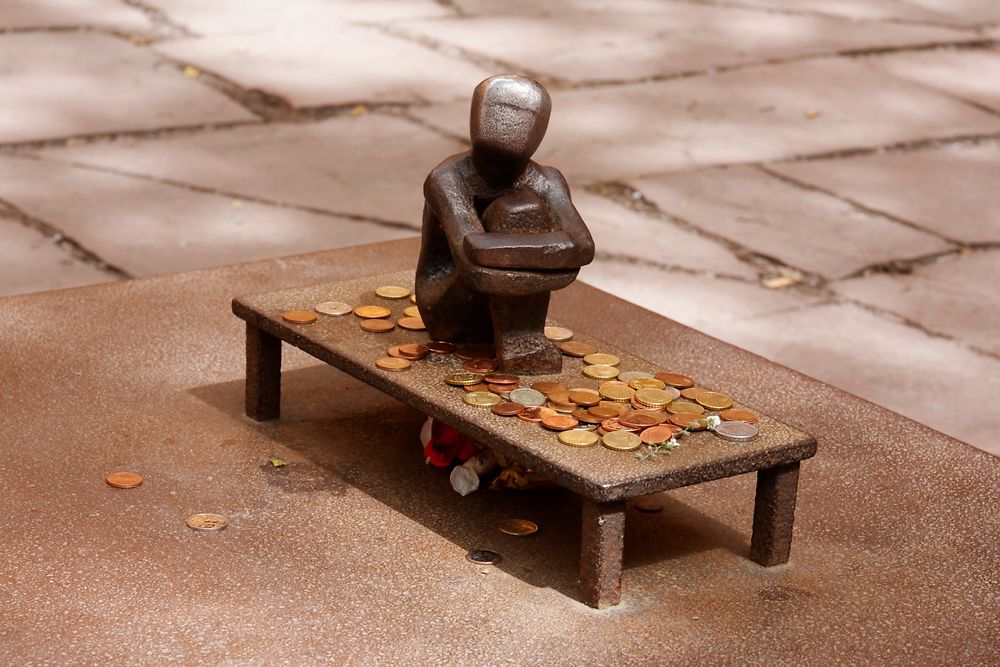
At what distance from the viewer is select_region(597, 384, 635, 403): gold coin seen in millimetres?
1998

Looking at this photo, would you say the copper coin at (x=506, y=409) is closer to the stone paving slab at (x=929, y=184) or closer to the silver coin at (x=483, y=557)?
the silver coin at (x=483, y=557)

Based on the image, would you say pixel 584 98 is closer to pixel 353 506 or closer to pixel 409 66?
pixel 409 66

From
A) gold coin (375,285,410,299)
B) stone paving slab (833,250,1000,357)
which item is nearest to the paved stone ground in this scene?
stone paving slab (833,250,1000,357)

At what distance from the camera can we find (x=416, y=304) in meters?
2.23

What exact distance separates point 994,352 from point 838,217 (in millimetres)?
794

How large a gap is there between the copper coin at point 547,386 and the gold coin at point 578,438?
0.40 feet

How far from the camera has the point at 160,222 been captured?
12.3 feet

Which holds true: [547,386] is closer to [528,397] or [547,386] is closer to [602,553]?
[528,397]

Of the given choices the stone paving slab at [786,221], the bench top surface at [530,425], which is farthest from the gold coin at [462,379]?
the stone paving slab at [786,221]

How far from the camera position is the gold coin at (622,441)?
6.06ft

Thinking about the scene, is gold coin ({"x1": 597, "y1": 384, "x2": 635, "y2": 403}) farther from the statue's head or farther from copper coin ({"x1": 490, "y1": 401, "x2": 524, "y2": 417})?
the statue's head

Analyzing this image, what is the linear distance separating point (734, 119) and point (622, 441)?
9.92 feet

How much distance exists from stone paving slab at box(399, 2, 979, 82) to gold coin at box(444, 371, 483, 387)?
304 cm

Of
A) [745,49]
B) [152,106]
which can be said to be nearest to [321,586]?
[152,106]
